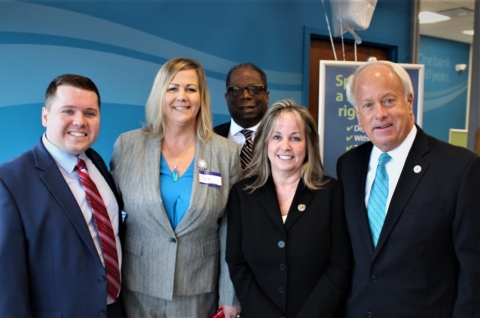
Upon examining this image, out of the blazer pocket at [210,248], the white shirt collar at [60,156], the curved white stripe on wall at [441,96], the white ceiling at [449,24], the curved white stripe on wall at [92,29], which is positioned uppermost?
the white ceiling at [449,24]

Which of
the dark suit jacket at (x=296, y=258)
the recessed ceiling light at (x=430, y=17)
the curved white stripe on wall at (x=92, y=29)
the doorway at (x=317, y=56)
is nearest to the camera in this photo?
the dark suit jacket at (x=296, y=258)

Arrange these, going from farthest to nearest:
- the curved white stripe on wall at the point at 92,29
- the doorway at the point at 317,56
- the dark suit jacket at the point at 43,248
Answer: the doorway at the point at 317,56, the curved white stripe on wall at the point at 92,29, the dark suit jacket at the point at 43,248

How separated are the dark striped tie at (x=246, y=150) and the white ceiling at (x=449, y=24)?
141 inches

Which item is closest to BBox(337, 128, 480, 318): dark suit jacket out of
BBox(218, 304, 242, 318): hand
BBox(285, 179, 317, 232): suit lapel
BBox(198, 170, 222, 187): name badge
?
BBox(285, 179, 317, 232): suit lapel

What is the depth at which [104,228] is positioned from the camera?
1845mm

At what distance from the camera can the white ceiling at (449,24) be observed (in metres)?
5.20

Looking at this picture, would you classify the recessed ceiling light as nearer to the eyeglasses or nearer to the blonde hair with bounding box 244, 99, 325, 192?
the eyeglasses

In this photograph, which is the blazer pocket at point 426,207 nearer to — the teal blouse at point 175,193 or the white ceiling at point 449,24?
the teal blouse at point 175,193

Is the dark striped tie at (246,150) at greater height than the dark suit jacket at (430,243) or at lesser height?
greater

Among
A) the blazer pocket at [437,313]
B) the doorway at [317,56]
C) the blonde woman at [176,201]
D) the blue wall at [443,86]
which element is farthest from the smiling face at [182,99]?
the blue wall at [443,86]

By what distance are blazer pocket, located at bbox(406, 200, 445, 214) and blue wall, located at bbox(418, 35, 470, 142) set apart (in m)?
4.26

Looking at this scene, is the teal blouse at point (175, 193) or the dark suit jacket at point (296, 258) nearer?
the dark suit jacket at point (296, 258)

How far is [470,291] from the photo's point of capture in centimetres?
167

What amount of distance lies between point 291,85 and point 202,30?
1.16 meters
